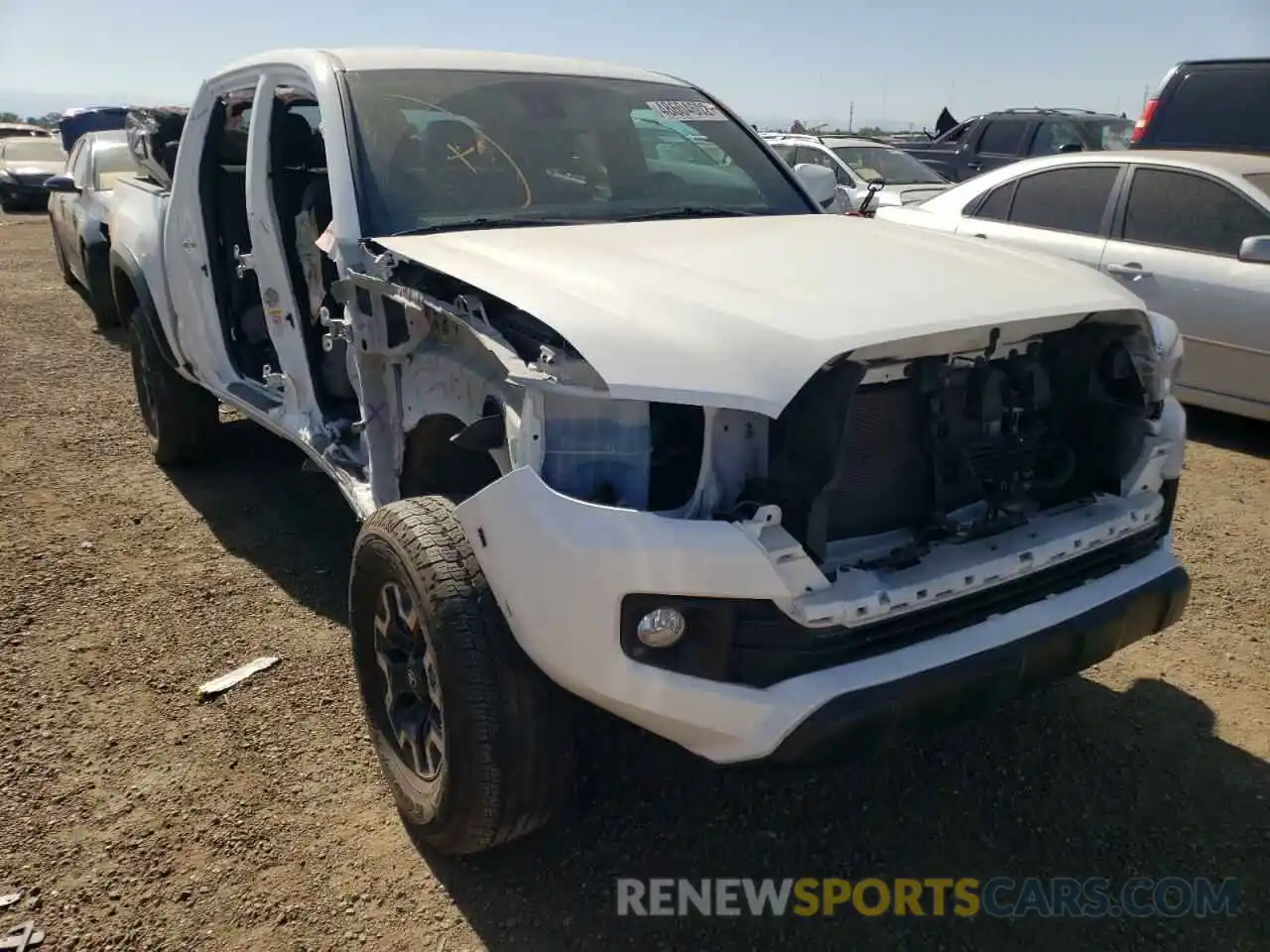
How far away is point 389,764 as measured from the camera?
2.66 metres

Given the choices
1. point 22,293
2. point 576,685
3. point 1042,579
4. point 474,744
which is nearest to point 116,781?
point 474,744

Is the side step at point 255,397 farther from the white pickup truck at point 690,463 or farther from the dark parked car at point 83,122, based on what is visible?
the dark parked car at point 83,122

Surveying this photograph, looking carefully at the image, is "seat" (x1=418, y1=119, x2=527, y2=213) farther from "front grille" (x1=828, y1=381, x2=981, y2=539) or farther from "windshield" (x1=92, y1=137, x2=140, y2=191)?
"windshield" (x1=92, y1=137, x2=140, y2=191)

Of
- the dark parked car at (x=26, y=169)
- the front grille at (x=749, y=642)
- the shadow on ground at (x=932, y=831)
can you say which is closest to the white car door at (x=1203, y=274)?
the shadow on ground at (x=932, y=831)

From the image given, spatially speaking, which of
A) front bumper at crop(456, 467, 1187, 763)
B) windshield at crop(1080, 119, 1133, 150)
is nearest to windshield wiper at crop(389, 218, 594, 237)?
front bumper at crop(456, 467, 1187, 763)

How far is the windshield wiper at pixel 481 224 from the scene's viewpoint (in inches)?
115

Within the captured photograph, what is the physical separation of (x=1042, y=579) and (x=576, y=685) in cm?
113

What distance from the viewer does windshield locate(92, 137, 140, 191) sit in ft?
28.0

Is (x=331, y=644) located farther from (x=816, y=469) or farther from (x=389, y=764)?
(x=816, y=469)

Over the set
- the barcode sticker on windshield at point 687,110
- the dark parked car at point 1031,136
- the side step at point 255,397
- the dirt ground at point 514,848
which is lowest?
the dirt ground at point 514,848

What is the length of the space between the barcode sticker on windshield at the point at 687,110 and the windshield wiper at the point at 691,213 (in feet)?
1.69

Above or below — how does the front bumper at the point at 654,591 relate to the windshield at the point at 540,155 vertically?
below

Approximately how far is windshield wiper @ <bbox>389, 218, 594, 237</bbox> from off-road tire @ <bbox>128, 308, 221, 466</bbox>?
2.37 metres

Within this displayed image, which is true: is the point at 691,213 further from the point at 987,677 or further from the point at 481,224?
the point at 987,677
